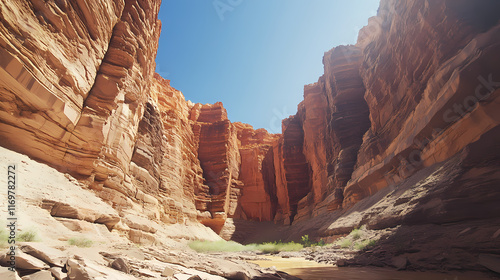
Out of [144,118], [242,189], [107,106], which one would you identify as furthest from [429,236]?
[242,189]

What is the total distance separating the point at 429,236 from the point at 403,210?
9.66 feet

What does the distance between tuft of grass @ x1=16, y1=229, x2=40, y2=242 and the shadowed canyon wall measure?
435 centimetres

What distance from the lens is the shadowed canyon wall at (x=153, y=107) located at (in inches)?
351

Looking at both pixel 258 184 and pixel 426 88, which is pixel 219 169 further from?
pixel 426 88

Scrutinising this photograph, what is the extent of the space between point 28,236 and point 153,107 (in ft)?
55.6

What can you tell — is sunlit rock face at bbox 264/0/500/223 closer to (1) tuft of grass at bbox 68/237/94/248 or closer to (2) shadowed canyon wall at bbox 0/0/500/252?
(2) shadowed canyon wall at bbox 0/0/500/252

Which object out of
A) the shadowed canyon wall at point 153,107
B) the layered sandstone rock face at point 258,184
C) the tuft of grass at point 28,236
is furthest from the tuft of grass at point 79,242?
the layered sandstone rock face at point 258,184

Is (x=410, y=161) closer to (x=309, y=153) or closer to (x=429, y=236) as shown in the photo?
(x=429, y=236)

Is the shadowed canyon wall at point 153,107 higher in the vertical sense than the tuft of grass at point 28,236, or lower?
higher

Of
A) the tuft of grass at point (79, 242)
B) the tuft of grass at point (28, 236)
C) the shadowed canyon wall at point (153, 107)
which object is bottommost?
the tuft of grass at point (79, 242)

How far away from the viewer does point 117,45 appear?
1382 cm

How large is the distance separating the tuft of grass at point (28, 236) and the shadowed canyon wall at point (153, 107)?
4348 millimetres

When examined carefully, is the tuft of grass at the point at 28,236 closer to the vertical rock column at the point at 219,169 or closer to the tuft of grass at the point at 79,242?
the tuft of grass at the point at 79,242

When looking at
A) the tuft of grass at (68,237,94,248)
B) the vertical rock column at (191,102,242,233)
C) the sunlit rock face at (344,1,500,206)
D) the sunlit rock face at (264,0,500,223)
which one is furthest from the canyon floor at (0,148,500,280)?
the vertical rock column at (191,102,242,233)
